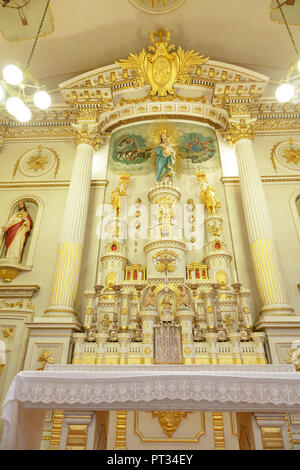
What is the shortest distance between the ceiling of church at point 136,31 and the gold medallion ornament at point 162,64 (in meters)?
0.72

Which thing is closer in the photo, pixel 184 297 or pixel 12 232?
pixel 184 297

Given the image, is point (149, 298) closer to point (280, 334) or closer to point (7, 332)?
point (280, 334)

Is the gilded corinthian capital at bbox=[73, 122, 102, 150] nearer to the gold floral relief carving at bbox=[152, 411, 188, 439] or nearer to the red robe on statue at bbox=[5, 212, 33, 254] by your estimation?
the red robe on statue at bbox=[5, 212, 33, 254]

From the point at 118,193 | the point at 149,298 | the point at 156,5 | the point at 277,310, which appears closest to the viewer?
the point at 277,310

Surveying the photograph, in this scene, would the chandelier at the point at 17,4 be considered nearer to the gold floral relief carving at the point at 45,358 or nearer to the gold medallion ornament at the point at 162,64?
the gold medallion ornament at the point at 162,64

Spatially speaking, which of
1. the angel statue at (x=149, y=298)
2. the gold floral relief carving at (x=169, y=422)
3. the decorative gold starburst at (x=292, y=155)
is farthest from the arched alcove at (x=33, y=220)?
the decorative gold starburst at (x=292, y=155)

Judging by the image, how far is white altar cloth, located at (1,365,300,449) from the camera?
251cm

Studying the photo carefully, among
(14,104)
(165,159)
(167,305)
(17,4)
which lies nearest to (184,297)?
(167,305)

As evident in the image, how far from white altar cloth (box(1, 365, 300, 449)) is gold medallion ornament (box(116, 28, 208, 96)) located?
7.38 m

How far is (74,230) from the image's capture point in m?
6.42

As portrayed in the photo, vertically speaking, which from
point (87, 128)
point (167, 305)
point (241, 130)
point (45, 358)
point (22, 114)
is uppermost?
point (87, 128)

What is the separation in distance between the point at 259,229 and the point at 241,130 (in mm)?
2813

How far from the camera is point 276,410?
258 centimetres
